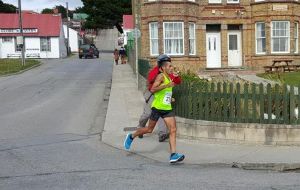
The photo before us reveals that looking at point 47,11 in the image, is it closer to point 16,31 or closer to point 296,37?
point 16,31

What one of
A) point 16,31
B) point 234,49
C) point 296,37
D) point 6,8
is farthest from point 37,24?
point 6,8

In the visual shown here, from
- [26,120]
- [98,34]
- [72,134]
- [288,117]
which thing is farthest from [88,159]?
[98,34]

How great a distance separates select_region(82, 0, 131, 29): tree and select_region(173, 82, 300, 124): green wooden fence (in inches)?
2945

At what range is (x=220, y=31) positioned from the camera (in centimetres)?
3188

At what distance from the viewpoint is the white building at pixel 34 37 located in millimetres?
67750

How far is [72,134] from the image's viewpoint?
1203 centimetres

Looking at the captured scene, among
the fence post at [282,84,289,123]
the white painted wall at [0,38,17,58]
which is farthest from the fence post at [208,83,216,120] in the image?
the white painted wall at [0,38,17,58]

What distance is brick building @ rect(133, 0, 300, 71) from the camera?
30.4 meters

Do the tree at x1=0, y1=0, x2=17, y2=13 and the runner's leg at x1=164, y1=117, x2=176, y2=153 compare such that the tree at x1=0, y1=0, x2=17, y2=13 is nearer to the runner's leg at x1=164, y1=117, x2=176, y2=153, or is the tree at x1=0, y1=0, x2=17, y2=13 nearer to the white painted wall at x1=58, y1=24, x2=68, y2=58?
the white painted wall at x1=58, y1=24, x2=68, y2=58

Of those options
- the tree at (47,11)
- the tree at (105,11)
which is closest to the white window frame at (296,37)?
the tree at (105,11)

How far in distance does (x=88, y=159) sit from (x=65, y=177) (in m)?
1.45

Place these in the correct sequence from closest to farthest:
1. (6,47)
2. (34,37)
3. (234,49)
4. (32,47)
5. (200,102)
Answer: (200,102)
(234,49)
(34,37)
(32,47)
(6,47)

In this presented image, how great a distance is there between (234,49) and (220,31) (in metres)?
1.55

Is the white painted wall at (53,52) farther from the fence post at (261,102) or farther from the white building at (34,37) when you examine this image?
the fence post at (261,102)
